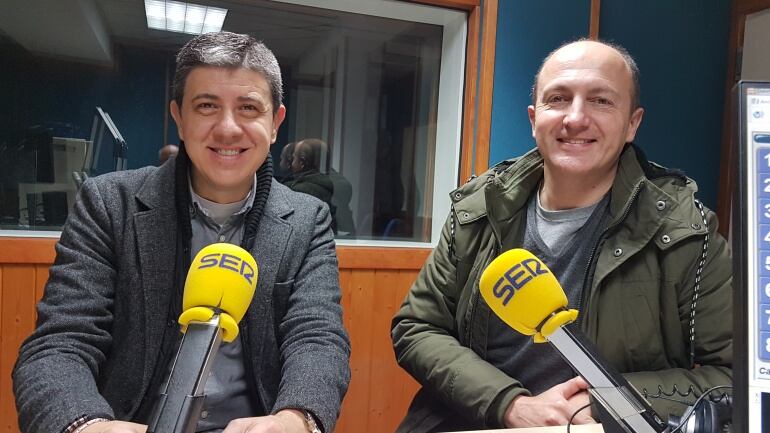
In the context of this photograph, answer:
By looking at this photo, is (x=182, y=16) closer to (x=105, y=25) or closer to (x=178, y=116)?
(x=105, y=25)

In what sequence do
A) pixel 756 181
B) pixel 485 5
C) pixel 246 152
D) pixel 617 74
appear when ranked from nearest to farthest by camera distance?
pixel 756 181, pixel 246 152, pixel 617 74, pixel 485 5

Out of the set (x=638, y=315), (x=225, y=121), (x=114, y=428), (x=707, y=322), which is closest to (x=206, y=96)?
(x=225, y=121)

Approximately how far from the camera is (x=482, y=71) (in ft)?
8.87

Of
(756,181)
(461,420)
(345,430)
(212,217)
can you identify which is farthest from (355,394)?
(756,181)

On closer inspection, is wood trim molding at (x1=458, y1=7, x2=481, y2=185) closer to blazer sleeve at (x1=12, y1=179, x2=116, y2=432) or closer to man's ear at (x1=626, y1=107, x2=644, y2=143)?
man's ear at (x1=626, y1=107, x2=644, y2=143)

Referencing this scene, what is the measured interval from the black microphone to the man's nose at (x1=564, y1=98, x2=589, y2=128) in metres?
0.90

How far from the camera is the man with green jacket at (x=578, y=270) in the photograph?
1.37 meters

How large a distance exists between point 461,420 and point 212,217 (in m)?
0.74

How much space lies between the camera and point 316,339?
1321 mm

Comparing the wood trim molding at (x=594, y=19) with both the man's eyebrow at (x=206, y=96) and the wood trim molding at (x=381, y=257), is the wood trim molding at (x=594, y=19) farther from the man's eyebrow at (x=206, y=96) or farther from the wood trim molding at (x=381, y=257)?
the man's eyebrow at (x=206, y=96)

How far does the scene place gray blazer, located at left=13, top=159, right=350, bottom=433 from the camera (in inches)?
47.0

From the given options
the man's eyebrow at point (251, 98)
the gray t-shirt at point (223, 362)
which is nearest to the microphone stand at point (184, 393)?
the gray t-shirt at point (223, 362)

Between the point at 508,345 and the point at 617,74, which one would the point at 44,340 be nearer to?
the point at 508,345

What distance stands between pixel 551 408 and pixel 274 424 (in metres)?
0.55
